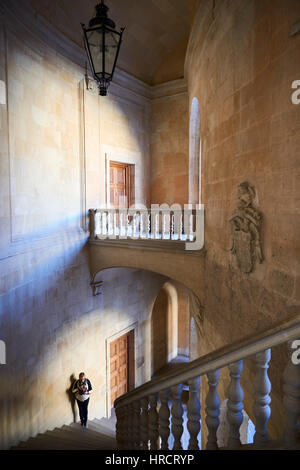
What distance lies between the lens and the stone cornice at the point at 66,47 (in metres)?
4.89

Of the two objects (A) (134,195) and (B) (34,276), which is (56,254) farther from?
(A) (134,195)

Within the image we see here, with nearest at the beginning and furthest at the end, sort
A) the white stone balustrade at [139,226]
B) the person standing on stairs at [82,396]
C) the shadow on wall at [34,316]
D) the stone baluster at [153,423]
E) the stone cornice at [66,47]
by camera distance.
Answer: the stone baluster at [153,423] < the shadow on wall at [34,316] < the stone cornice at [66,47] < the white stone balustrade at [139,226] < the person standing on stairs at [82,396]

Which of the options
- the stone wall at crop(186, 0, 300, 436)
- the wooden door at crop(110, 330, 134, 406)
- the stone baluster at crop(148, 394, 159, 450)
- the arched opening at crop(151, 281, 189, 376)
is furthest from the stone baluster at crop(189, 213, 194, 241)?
the arched opening at crop(151, 281, 189, 376)

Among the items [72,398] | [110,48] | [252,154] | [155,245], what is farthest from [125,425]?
[72,398]

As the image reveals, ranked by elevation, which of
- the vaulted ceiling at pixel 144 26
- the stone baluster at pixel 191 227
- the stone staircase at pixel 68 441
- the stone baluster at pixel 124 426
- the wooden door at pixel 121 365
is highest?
the vaulted ceiling at pixel 144 26

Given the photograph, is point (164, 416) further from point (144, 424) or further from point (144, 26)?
point (144, 26)

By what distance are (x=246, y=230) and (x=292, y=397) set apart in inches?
85.7

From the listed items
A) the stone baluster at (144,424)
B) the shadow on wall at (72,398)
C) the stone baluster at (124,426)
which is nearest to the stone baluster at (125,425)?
the stone baluster at (124,426)

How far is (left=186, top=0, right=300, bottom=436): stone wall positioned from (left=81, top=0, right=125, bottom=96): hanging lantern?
1.53 metres

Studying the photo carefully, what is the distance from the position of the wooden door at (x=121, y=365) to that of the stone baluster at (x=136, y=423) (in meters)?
6.36

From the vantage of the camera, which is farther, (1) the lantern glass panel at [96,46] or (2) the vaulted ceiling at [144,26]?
(2) the vaulted ceiling at [144,26]

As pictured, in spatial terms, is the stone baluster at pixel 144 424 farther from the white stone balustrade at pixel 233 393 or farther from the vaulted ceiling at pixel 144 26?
the vaulted ceiling at pixel 144 26

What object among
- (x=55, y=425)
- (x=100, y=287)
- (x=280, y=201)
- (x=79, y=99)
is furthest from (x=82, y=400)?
(x=79, y=99)

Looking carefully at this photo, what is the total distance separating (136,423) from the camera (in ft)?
8.22
